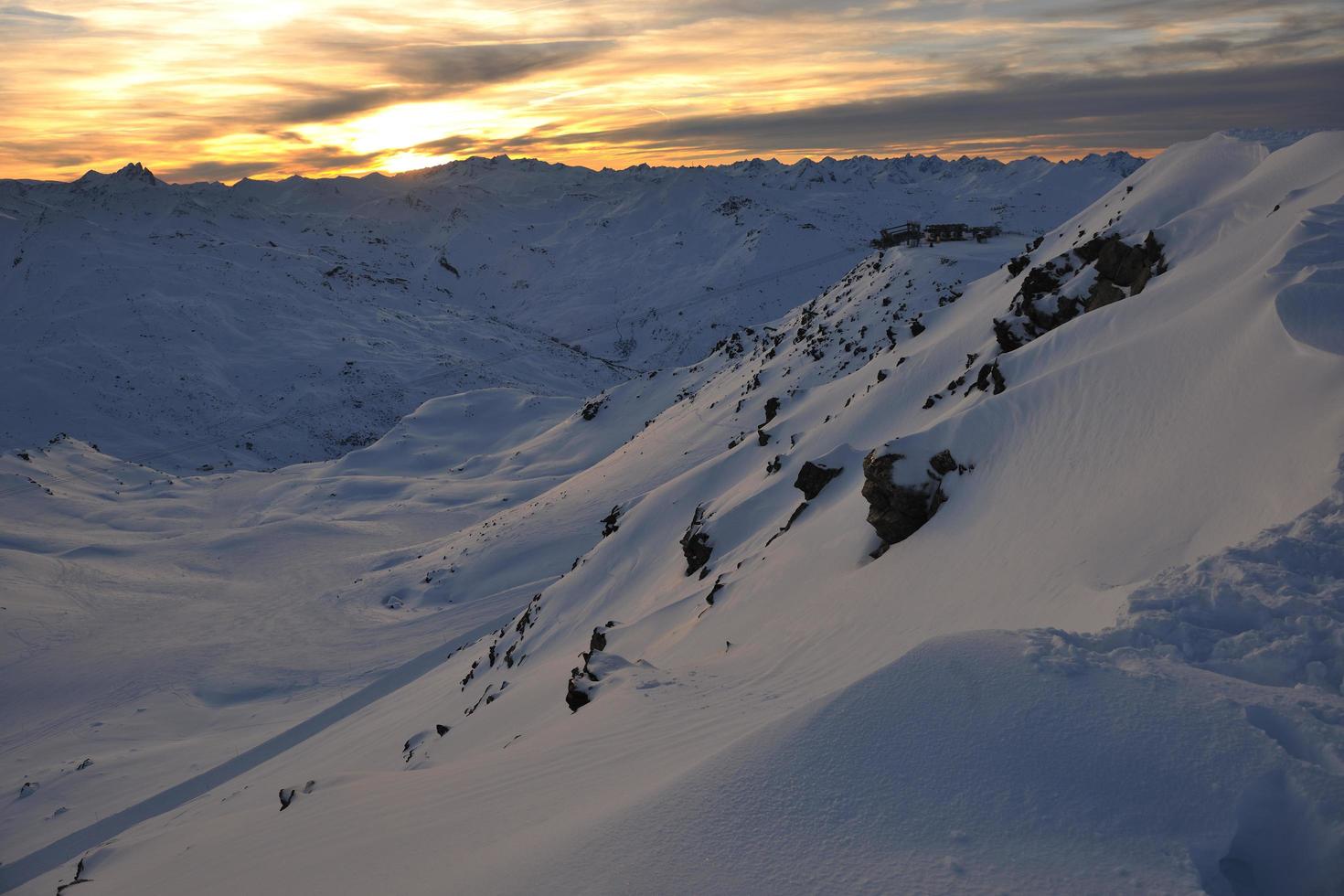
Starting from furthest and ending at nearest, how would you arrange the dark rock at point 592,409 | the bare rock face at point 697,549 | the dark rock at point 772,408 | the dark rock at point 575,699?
the dark rock at point 592,409 < the dark rock at point 772,408 < the bare rock face at point 697,549 < the dark rock at point 575,699

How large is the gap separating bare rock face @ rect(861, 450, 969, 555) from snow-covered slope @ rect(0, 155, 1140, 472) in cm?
5128

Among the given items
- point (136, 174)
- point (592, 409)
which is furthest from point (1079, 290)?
point (136, 174)

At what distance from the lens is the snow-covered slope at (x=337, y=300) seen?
5906 cm

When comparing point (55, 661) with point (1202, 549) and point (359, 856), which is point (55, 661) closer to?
point (359, 856)

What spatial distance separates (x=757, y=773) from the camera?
5.05 metres

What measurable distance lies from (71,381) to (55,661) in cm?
4649

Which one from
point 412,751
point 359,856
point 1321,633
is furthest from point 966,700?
point 412,751

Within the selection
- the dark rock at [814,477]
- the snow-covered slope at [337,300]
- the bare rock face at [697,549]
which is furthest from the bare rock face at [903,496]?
the snow-covered slope at [337,300]

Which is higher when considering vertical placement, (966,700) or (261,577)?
(966,700)

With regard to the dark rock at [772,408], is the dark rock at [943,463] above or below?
above

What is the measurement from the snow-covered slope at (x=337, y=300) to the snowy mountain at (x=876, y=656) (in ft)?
117

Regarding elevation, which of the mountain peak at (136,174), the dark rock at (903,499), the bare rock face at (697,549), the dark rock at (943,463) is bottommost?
the bare rock face at (697,549)

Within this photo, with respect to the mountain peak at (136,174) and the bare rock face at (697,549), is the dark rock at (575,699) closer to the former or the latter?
the bare rock face at (697,549)

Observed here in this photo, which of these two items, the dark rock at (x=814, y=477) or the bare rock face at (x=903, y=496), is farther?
the dark rock at (x=814, y=477)
